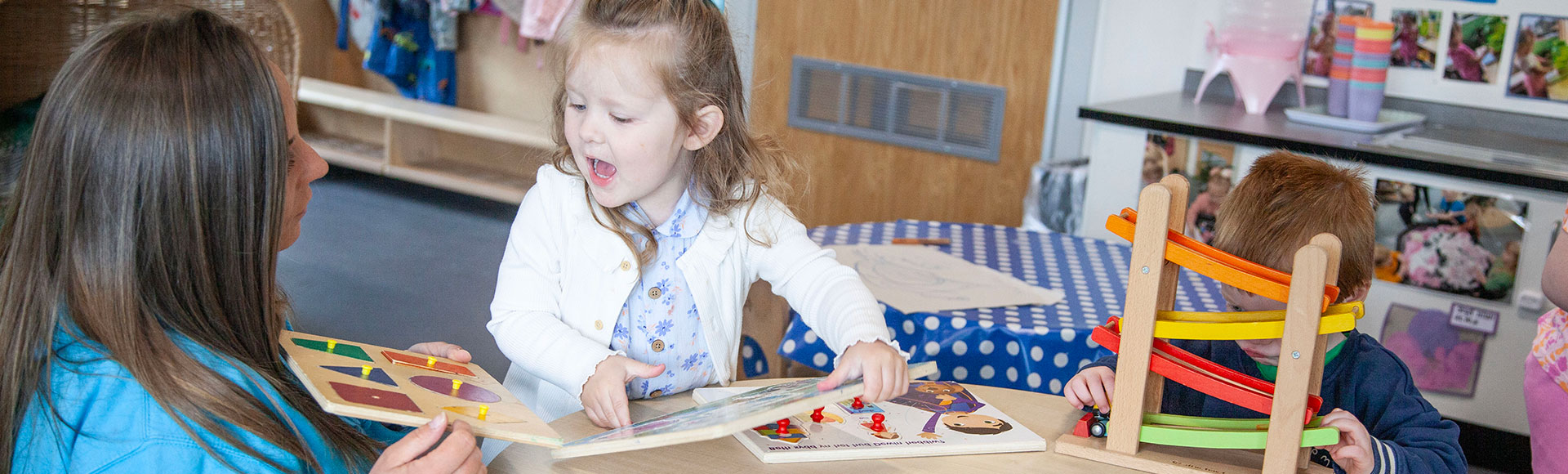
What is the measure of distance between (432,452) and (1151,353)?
66 cm

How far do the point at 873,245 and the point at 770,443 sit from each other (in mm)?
1035

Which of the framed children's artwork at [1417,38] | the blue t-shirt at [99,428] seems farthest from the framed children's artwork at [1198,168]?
the blue t-shirt at [99,428]

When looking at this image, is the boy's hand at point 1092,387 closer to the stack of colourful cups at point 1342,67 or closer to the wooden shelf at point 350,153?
the stack of colourful cups at point 1342,67

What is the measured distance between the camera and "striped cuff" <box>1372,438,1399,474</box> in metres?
1.10

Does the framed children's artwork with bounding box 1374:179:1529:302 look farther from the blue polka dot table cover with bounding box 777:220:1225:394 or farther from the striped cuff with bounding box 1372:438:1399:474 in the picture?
the striped cuff with bounding box 1372:438:1399:474

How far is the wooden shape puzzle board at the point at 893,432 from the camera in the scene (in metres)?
1.13

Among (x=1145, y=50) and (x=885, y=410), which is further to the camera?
(x=1145, y=50)

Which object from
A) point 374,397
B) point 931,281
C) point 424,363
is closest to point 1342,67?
point 931,281

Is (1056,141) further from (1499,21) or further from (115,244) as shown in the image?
(115,244)

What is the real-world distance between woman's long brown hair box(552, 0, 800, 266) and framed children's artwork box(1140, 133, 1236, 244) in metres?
1.36

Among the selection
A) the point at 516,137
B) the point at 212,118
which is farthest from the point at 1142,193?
the point at 516,137

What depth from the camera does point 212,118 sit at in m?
0.94

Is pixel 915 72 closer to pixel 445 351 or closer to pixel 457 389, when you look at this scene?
pixel 445 351

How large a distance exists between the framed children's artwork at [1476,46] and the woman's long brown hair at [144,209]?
267cm
